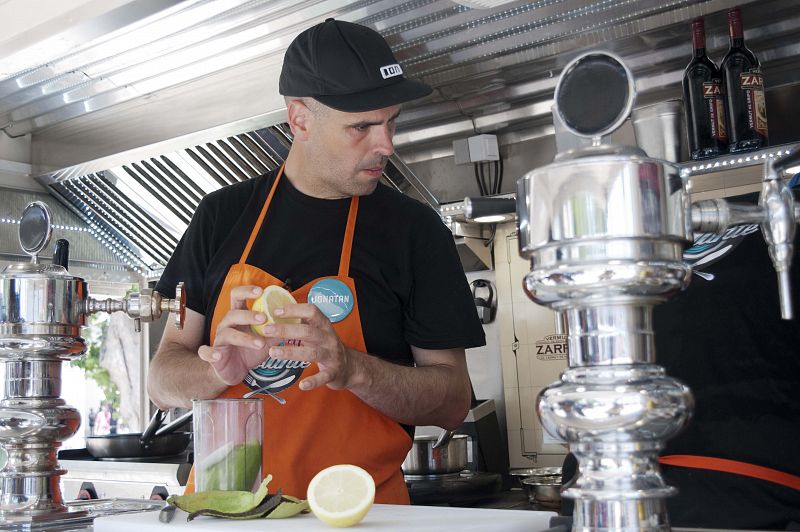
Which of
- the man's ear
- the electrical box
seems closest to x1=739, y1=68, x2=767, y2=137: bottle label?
the electrical box

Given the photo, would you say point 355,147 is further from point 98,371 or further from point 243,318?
point 98,371

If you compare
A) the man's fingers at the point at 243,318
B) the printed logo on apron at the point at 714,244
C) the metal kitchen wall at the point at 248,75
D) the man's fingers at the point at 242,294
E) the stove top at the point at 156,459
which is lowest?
the stove top at the point at 156,459

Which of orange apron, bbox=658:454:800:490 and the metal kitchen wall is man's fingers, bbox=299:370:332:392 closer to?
orange apron, bbox=658:454:800:490

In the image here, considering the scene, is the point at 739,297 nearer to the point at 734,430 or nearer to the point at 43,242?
the point at 734,430

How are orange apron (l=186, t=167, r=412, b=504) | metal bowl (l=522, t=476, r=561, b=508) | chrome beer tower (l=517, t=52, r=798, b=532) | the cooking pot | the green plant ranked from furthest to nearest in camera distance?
the green plant → the cooking pot → metal bowl (l=522, t=476, r=561, b=508) → orange apron (l=186, t=167, r=412, b=504) → chrome beer tower (l=517, t=52, r=798, b=532)

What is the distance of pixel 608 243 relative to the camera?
2.14 feet

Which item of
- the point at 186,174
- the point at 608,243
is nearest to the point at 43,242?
the point at 608,243

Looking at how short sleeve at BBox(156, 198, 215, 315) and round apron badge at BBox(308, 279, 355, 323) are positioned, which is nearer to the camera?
round apron badge at BBox(308, 279, 355, 323)

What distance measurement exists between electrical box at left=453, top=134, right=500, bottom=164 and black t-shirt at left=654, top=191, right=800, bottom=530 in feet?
6.07

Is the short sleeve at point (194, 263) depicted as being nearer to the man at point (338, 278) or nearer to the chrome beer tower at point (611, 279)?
the man at point (338, 278)

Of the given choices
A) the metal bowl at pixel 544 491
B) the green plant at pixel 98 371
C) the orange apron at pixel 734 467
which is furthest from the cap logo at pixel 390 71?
the green plant at pixel 98 371

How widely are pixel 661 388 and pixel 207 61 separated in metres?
2.84

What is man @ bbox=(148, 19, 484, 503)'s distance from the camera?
167 centimetres

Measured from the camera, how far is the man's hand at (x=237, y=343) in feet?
4.50
